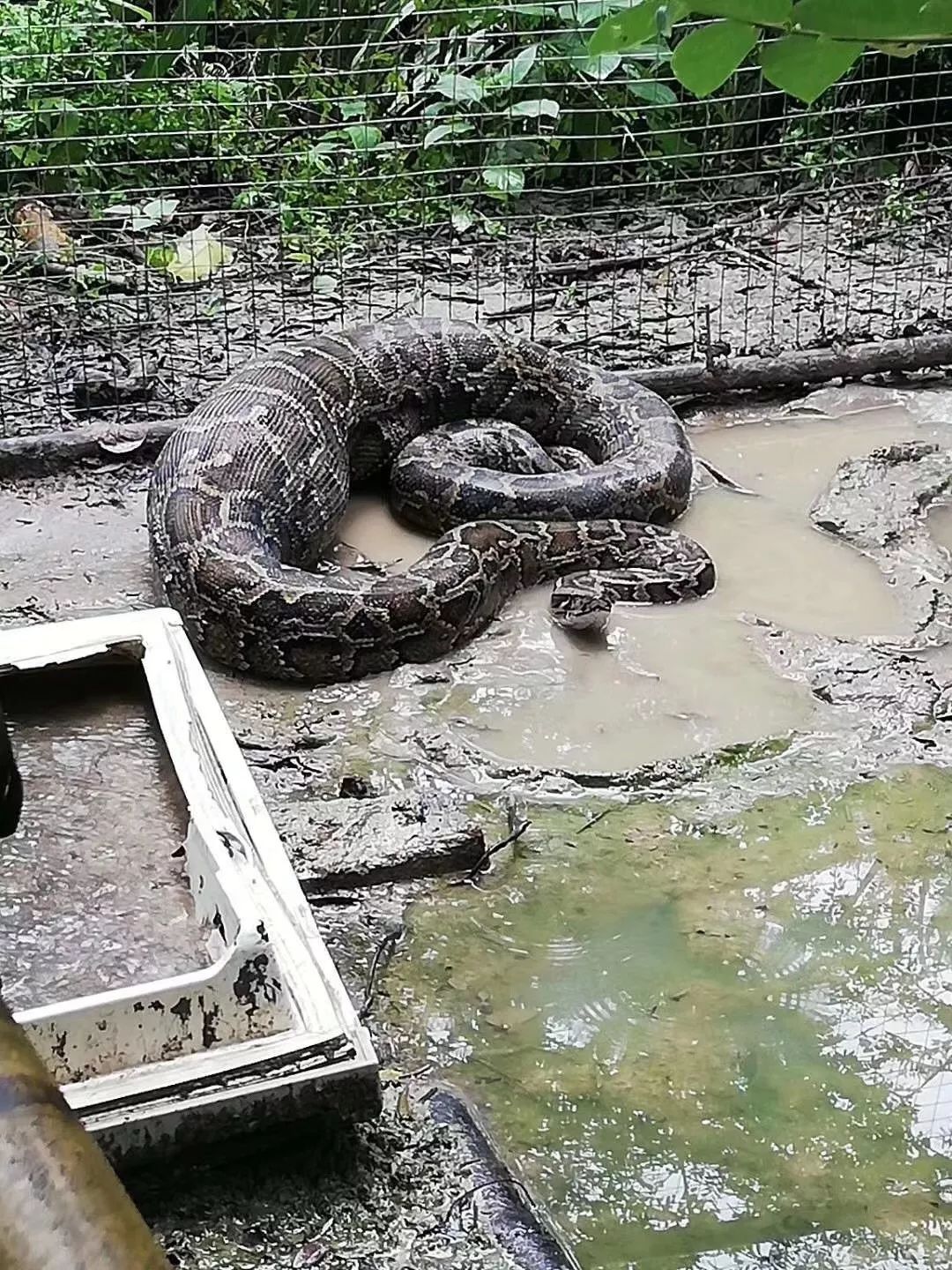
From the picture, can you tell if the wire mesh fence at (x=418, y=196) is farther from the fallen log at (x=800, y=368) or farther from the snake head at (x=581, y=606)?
the snake head at (x=581, y=606)

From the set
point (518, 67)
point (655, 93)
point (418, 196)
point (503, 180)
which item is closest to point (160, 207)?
point (418, 196)

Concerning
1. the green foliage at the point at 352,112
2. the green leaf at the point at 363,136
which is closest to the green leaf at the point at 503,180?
the green foliage at the point at 352,112

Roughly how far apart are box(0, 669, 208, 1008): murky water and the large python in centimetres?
109

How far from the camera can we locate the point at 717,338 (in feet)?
21.5

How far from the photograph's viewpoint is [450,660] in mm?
4406

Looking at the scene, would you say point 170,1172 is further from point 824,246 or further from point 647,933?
point 824,246

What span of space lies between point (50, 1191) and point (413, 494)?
15.6ft

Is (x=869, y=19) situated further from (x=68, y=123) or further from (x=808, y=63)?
(x=68, y=123)

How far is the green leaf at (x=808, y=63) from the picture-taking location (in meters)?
0.72

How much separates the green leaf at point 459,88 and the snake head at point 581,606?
3227 mm

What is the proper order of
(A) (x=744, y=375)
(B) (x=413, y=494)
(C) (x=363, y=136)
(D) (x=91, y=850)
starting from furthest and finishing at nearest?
(C) (x=363, y=136), (A) (x=744, y=375), (B) (x=413, y=494), (D) (x=91, y=850)

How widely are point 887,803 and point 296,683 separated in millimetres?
1681

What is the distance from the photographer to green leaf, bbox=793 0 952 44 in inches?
26.8

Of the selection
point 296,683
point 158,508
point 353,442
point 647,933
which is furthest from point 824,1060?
point 353,442
